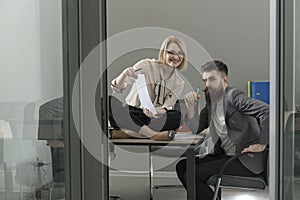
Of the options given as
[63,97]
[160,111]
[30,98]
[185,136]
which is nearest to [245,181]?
[185,136]

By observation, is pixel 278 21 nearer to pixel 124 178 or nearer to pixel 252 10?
pixel 252 10

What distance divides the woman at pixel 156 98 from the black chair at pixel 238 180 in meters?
0.45

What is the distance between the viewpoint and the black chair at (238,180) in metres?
3.11

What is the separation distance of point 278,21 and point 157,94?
73.2 inches

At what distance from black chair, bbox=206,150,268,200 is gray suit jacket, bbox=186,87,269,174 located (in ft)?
0.16

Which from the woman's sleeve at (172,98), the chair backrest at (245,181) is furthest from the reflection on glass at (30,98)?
the woman's sleeve at (172,98)

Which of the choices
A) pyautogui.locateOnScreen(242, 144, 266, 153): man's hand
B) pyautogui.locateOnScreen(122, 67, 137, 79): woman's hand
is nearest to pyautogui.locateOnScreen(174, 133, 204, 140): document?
pyautogui.locateOnScreen(242, 144, 266, 153): man's hand

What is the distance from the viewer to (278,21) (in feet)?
5.97

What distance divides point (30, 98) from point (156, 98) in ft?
5.68

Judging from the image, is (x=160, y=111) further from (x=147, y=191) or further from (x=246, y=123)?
(x=147, y=191)

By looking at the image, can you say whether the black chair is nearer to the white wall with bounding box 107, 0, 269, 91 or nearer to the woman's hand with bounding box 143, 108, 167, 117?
the woman's hand with bounding box 143, 108, 167, 117

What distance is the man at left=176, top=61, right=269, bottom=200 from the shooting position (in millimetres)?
3164

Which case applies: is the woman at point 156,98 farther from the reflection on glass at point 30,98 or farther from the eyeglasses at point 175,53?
the reflection on glass at point 30,98

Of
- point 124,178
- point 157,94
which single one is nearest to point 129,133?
point 157,94
